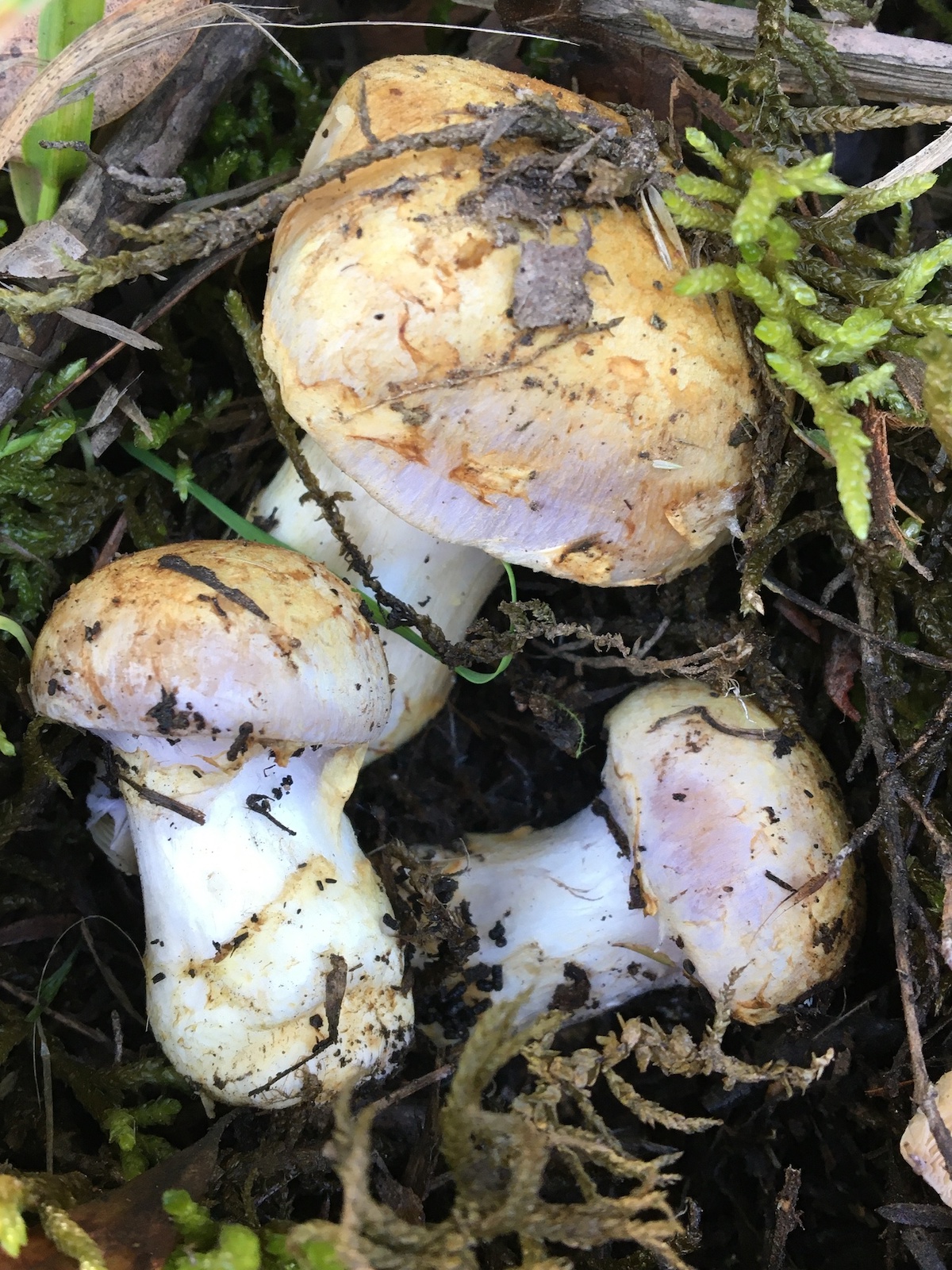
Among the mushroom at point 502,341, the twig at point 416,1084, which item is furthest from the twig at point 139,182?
the twig at point 416,1084

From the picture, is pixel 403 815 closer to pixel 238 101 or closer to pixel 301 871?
pixel 301 871

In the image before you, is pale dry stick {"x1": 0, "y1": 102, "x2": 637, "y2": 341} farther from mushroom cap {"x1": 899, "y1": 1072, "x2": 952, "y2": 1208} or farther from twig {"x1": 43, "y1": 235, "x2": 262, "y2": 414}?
mushroom cap {"x1": 899, "y1": 1072, "x2": 952, "y2": 1208}

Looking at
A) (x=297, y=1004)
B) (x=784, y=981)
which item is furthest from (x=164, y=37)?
(x=784, y=981)

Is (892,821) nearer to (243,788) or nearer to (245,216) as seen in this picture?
(243,788)

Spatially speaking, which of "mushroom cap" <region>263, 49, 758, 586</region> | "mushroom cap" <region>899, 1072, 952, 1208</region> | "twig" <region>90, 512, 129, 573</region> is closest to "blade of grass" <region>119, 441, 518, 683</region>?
"twig" <region>90, 512, 129, 573</region>

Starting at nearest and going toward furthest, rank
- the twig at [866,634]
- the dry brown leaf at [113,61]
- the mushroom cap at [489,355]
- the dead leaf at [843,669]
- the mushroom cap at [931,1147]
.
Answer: the mushroom cap at [489,355]
the mushroom cap at [931,1147]
the dry brown leaf at [113,61]
the twig at [866,634]
the dead leaf at [843,669]

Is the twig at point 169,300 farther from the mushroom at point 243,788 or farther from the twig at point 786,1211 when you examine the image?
the twig at point 786,1211
